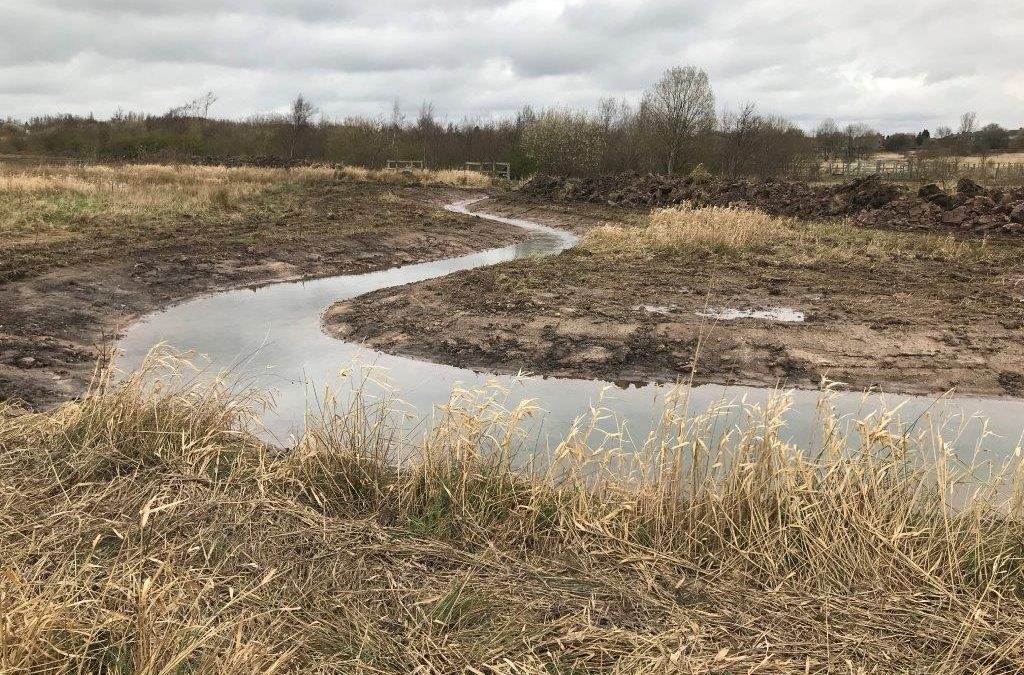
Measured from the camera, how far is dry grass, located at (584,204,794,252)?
647 inches

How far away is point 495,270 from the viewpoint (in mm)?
13891

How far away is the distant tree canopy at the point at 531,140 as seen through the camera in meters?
39.2

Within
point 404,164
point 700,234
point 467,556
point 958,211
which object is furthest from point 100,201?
point 404,164

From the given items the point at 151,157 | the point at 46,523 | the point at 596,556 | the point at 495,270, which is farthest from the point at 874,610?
the point at 151,157

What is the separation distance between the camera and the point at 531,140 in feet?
145

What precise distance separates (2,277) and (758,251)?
15041 millimetres

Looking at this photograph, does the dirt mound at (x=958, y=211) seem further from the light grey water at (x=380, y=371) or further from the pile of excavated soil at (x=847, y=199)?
the light grey water at (x=380, y=371)

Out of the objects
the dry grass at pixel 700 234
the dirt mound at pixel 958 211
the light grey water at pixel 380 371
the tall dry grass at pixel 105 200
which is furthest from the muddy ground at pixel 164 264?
the dirt mound at pixel 958 211

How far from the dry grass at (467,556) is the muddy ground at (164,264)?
3.58 meters

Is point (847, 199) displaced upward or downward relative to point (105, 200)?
upward

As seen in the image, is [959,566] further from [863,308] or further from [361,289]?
[361,289]

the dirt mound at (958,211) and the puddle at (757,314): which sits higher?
the dirt mound at (958,211)

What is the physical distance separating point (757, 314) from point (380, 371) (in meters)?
6.12

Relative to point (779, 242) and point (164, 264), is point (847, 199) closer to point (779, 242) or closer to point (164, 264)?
point (779, 242)
